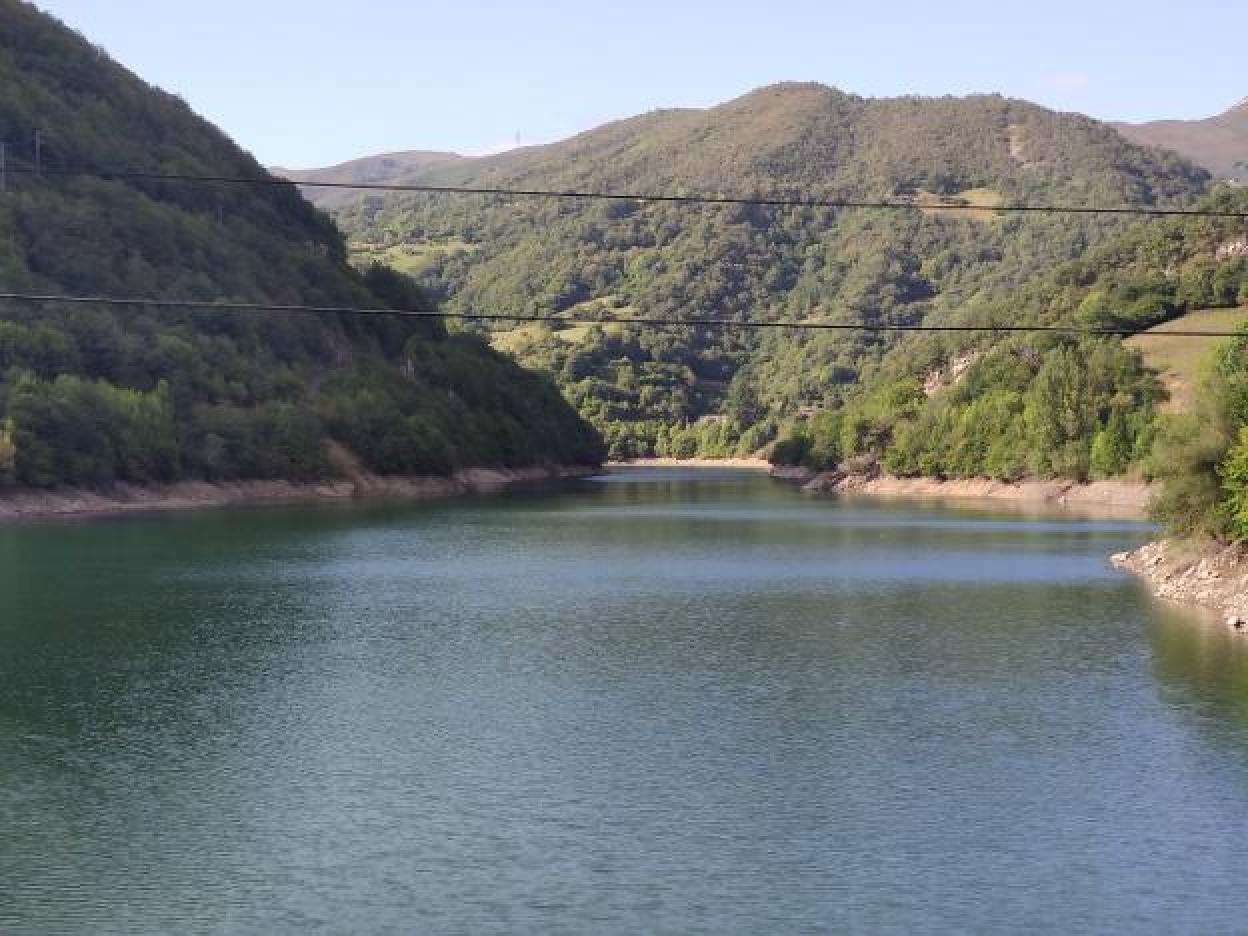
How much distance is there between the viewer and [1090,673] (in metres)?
60.7

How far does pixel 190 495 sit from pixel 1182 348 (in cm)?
11345

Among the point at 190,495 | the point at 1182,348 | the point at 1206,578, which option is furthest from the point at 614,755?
the point at 1182,348

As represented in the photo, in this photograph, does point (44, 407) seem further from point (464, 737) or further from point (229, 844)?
point (229, 844)

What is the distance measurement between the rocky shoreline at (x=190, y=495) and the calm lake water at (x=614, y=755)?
151 ft

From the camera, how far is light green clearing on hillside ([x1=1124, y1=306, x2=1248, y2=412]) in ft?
579

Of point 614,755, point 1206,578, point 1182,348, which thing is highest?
point 1182,348

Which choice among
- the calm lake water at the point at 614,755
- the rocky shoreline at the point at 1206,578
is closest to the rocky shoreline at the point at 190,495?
the calm lake water at the point at 614,755

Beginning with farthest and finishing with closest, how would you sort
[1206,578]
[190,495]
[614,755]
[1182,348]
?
[1182,348] < [190,495] < [1206,578] < [614,755]

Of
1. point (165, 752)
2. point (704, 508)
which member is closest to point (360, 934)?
point (165, 752)

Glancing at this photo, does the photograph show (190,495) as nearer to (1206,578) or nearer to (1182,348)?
(1206,578)

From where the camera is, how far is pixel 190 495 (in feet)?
523

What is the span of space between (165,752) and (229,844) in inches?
402

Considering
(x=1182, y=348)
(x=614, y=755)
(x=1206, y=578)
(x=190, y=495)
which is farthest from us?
(x=1182, y=348)

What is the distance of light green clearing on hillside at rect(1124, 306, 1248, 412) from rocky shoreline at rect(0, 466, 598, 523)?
286 feet
